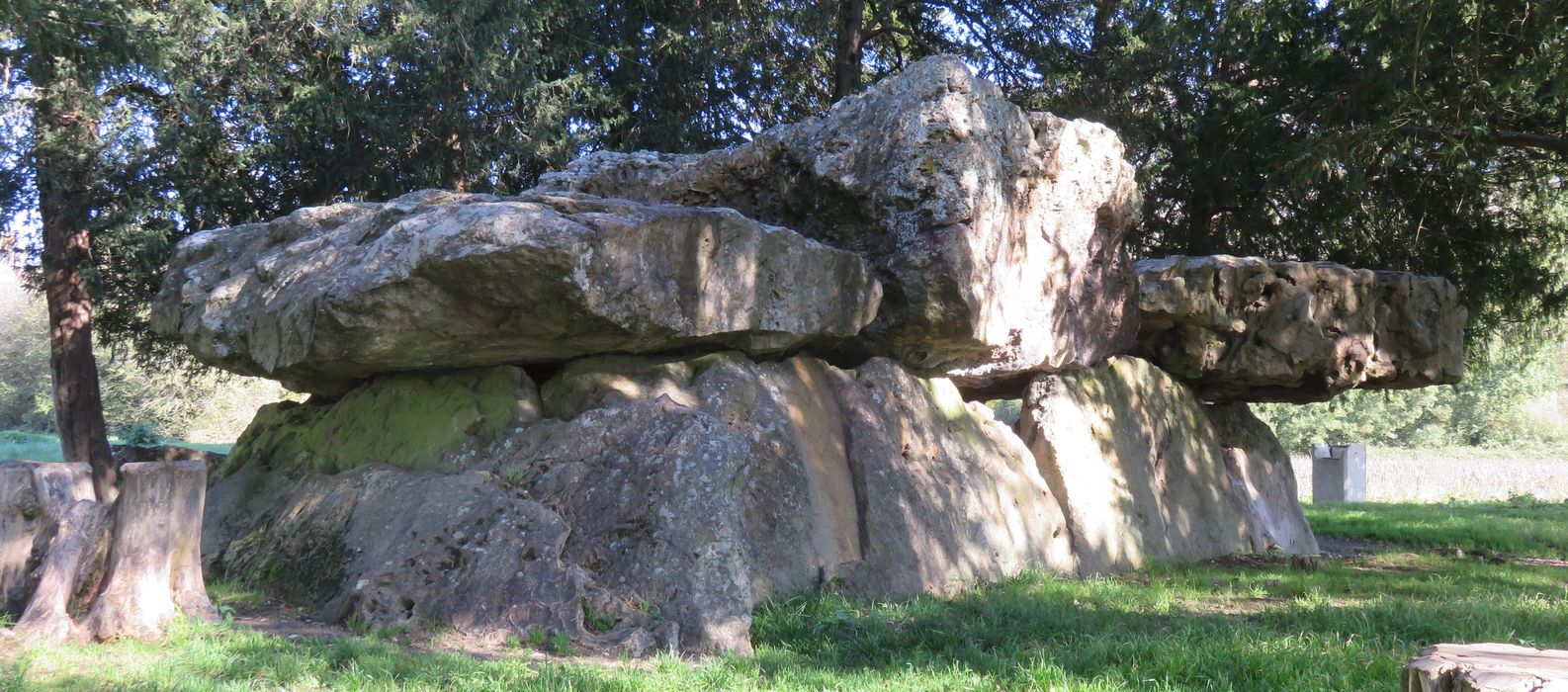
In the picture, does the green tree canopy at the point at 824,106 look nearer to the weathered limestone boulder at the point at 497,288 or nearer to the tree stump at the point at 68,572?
the weathered limestone boulder at the point at 497,288

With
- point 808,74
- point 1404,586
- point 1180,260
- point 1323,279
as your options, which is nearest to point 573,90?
point 808,74

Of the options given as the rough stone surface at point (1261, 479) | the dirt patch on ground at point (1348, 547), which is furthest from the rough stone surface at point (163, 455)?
the dirt patch on ground at point (1348, 547)

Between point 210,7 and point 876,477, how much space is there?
347 inches

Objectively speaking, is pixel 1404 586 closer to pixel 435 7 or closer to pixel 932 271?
pixel 932 271

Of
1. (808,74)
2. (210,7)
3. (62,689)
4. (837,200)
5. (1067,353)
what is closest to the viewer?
(62,689)

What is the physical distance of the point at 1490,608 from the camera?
6.48 m

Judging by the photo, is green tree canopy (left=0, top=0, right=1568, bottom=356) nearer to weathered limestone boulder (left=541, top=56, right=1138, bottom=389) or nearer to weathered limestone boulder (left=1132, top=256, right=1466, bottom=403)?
weathered limestone boulder (left=1132, top=256, right=1466, bottom=403)

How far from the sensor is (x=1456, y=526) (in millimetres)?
12844

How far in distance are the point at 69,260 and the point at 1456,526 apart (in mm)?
15407

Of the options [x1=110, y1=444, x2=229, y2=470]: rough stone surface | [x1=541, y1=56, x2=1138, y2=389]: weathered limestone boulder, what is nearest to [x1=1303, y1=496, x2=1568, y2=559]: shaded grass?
[x1=541, y1=56, x2=1138, y2=389]: weathered limestone boulder

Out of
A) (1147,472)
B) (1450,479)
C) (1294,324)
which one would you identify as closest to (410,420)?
(1147,472)

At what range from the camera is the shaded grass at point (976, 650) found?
479cm

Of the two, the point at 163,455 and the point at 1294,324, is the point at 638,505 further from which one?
the point at 1294,324

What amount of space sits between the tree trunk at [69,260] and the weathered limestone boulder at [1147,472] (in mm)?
9350
